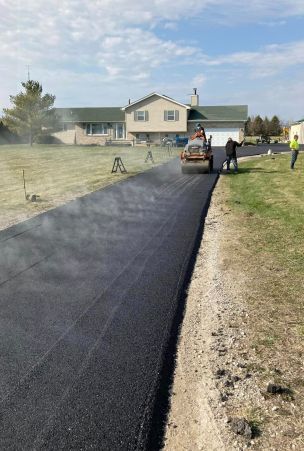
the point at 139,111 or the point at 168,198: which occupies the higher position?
the point at 139,111

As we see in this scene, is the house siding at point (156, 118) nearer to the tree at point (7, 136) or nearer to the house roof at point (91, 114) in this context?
the house roof at point (91, 114)

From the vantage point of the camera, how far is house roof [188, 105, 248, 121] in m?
50.1

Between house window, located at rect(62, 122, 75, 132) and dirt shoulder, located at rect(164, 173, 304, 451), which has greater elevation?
house window, located at rect(62, 122, 75, 132)

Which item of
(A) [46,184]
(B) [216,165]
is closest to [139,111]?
(B) [216,165]

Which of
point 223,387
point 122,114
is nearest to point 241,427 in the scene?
point 223,387

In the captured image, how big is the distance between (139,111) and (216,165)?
90.3 feet

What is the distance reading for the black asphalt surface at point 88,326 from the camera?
3.59 metres

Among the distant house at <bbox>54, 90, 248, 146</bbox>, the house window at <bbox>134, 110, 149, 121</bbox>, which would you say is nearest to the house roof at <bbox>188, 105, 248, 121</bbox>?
the distant house at <bbox>54, 90, 248, 146</bbox>

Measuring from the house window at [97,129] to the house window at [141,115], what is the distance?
5.14 meters

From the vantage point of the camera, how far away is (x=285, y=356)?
15.2 ft

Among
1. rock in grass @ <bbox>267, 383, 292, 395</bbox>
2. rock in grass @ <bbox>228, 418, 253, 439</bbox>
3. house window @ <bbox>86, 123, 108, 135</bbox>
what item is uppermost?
house window @ <bbox>86, 123, 108, 135</bbox>

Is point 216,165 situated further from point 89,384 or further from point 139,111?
point 139,111

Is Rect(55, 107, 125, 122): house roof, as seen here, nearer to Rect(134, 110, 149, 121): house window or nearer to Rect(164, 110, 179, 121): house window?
Rect(134, 110, 149, 121): house window

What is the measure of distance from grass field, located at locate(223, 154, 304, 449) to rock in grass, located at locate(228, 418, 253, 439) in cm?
18
